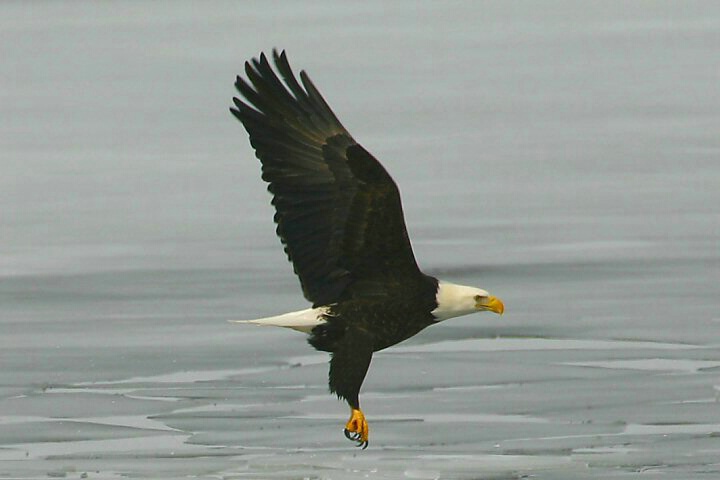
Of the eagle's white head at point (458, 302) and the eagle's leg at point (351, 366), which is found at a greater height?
the eagle's white head at point (458, 302)

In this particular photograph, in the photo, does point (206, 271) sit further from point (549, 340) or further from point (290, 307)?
point (549, 340)

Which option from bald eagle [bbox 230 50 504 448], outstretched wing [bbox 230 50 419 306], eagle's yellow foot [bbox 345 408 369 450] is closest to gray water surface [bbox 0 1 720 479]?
eagle's yellow foot [bbox 345 408 369 450]

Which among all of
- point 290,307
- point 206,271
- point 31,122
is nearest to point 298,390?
point 290,307

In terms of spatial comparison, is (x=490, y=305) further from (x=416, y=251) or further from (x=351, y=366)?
(x=416, y=251)

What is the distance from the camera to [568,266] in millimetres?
10484

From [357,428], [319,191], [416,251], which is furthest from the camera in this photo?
[416,251]

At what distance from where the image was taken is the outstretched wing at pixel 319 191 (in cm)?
689

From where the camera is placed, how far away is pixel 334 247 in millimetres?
7078

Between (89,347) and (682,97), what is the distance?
9399 mm

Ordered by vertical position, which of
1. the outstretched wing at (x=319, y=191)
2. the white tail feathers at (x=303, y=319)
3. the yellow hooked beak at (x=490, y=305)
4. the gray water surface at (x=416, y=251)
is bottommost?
the gray water surface at (x=416, y=251)

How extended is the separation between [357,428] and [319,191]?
2.81 feet

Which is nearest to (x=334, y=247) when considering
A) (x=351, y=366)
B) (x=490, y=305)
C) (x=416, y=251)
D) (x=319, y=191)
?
(x=319, y=191)

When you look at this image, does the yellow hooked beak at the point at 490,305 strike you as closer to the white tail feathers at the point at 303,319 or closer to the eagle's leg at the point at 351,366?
the eagle's leg at the point at 351,366

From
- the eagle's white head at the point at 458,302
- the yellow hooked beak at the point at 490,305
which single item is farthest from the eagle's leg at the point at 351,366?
the yellow hooked beak at the point at 490,305
